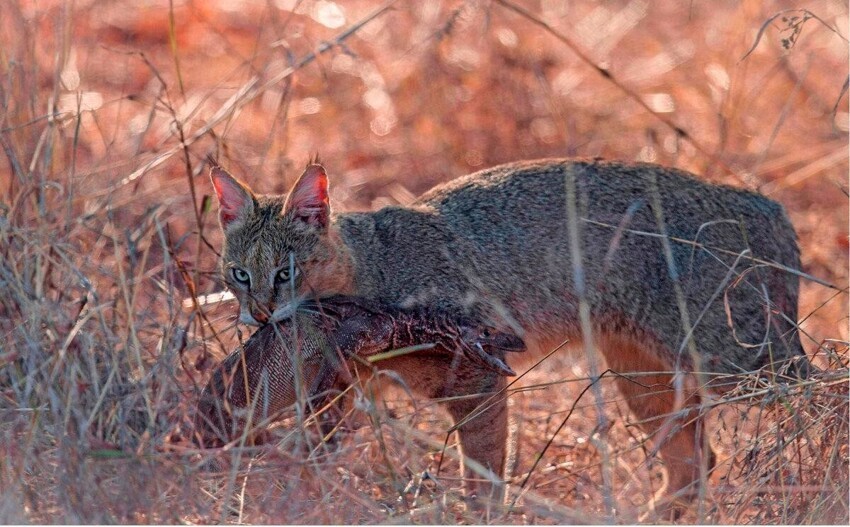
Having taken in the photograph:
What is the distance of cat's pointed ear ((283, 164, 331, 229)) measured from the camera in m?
4.57

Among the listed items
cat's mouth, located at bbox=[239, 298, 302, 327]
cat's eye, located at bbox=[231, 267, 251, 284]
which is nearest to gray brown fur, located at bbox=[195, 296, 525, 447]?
cat's mouth, located at bbox=[239, 298, 302, 327]

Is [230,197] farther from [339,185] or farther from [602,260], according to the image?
[339,185]

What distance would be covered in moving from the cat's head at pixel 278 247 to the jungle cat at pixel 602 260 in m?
0.21

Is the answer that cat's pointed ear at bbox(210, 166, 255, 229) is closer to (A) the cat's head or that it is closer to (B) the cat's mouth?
(A) the cat's head

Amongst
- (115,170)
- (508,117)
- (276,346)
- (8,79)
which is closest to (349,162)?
(508,117)

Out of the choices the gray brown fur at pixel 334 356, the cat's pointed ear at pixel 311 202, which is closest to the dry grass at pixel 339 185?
the gray brown fur at pixel 334 356

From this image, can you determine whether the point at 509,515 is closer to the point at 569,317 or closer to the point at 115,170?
the point at 569,317

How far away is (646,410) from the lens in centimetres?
554

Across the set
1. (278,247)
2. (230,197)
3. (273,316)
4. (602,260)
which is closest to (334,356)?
(273,316)

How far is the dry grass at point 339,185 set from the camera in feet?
13.0

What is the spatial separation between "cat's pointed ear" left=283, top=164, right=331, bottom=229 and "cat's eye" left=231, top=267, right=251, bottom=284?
11.8 inches

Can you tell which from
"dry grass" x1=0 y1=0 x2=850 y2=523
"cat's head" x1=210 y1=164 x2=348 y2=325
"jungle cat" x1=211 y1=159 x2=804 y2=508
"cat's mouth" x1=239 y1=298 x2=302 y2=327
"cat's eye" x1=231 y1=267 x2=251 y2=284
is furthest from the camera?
"jungle cat" x1=211 y1=159 x2=804 y2=508

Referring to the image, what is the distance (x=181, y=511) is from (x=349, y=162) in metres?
4.96

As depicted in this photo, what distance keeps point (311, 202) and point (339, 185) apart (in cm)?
343
